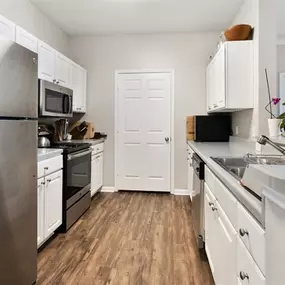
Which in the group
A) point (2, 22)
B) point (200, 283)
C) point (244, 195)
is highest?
point (2, 22)

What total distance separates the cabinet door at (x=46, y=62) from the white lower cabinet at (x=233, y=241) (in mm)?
2371

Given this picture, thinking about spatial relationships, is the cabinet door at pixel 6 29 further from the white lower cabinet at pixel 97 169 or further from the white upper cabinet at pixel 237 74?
the white upper cabinet at pixel 237 74

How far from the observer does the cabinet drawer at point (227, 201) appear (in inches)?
51.6

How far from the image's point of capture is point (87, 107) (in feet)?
16.8

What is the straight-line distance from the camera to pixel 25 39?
296 centimetres

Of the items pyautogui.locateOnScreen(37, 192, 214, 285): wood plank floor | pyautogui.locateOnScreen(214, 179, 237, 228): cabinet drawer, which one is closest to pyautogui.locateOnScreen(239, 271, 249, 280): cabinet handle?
pyautogui.locateOnScreen(214, 179, 237, 228): cabinet drawer

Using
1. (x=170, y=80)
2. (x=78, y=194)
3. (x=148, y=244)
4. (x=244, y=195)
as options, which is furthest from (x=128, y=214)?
(x=244, y=195)

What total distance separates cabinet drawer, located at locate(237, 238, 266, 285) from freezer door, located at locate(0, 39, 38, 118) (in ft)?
4.44

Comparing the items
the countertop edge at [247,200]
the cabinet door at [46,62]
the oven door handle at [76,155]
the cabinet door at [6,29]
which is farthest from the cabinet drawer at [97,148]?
the countertop edge at [247,200]

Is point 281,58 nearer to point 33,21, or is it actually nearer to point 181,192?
point 181,192

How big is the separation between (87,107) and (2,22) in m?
2.61

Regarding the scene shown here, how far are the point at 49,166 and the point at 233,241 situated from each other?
192cm

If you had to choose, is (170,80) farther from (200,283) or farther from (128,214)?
(200,283)

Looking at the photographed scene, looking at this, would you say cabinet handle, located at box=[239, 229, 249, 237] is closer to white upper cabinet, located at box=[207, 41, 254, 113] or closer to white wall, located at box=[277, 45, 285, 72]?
white upper cabinet, located at box=[207, 41, 254, 113]
